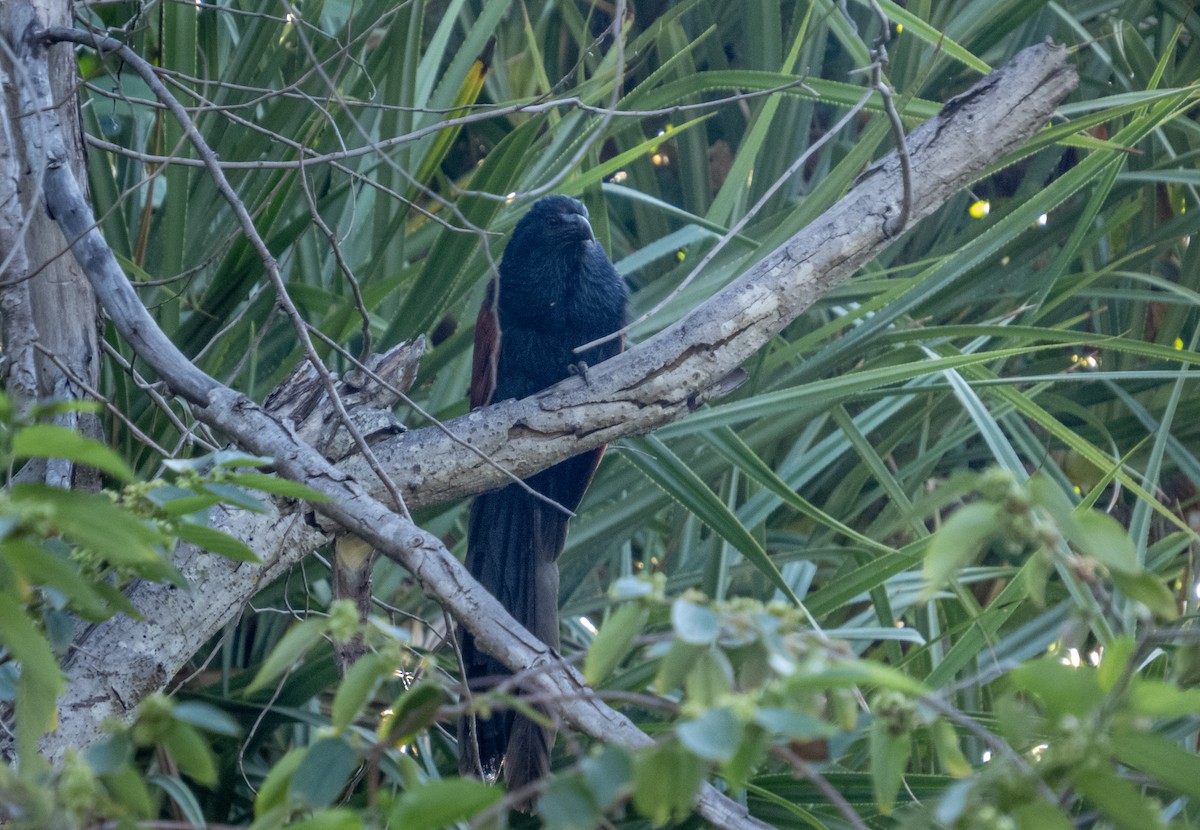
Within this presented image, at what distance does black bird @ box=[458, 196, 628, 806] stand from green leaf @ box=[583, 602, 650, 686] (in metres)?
1.58

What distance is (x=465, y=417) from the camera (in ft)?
5.93

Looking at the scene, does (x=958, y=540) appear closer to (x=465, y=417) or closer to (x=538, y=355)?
(x=465, y=417)

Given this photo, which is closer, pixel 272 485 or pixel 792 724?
pixel 792 724

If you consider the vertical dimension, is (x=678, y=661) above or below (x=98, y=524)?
Answer: below

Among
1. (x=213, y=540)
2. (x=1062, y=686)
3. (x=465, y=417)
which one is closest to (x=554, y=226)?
(x=465, y=417)

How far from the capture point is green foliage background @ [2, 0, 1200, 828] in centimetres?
203

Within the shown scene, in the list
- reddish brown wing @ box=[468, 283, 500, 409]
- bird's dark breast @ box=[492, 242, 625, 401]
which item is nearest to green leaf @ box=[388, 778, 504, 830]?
reddish brown wing @ box=[468, 283, 500, 409]

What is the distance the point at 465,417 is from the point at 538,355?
3.02 feet

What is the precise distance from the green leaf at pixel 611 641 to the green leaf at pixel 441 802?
0.36 feet

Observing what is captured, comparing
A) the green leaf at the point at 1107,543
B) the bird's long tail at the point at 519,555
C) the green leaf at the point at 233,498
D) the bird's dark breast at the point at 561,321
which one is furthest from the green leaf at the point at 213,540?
the bird's dark breast at the point at 561,321

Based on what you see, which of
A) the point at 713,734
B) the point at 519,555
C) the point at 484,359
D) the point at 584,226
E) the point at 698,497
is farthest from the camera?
the point at 584,226

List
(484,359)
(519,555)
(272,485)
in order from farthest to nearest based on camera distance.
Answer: (484,359) → (519,555) → (272,485)

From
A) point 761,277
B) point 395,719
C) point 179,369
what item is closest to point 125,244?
point 179,369

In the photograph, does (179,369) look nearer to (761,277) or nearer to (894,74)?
(761,277)
